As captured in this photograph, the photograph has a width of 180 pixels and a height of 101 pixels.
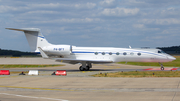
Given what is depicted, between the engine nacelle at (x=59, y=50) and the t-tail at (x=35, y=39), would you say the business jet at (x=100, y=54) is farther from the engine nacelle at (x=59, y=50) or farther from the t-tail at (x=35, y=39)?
the t-tail at (x=35, y=39)

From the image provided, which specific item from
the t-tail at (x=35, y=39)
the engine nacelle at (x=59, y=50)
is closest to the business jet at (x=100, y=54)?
the engine nacelle at (x=59, y=50)

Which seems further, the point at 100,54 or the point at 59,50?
the point at 59,50

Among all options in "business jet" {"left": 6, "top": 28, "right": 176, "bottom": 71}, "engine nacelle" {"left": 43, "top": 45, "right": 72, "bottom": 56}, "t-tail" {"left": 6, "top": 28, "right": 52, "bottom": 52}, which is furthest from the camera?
"t-tail" {"left": 6, "top": 28, "right": 52, "bottom": 52}

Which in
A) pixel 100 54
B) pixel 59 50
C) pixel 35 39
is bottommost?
pixel 100 54

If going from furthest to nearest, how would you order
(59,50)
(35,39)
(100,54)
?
(35,39) → (59,50) → (100,54)

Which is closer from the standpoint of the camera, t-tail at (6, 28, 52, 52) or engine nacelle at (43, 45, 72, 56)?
engine nacelle at (43, 45, 72, 56)

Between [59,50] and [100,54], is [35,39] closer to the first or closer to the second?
[59,50]

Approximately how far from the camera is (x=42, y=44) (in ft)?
105

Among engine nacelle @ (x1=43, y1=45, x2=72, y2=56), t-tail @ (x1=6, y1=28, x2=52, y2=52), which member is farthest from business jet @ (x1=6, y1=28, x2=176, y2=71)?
t-tail @ (x1=6, y1=28, x2=52, y2=52)

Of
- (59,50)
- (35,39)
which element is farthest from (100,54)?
(35,39)

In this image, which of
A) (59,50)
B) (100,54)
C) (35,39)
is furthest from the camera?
(35,39)

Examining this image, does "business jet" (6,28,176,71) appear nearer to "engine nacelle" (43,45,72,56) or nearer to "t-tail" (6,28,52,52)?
"engine nacelle" (43,45,72,56)

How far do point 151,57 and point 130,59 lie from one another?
2851mm

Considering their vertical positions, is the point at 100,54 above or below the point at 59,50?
below
